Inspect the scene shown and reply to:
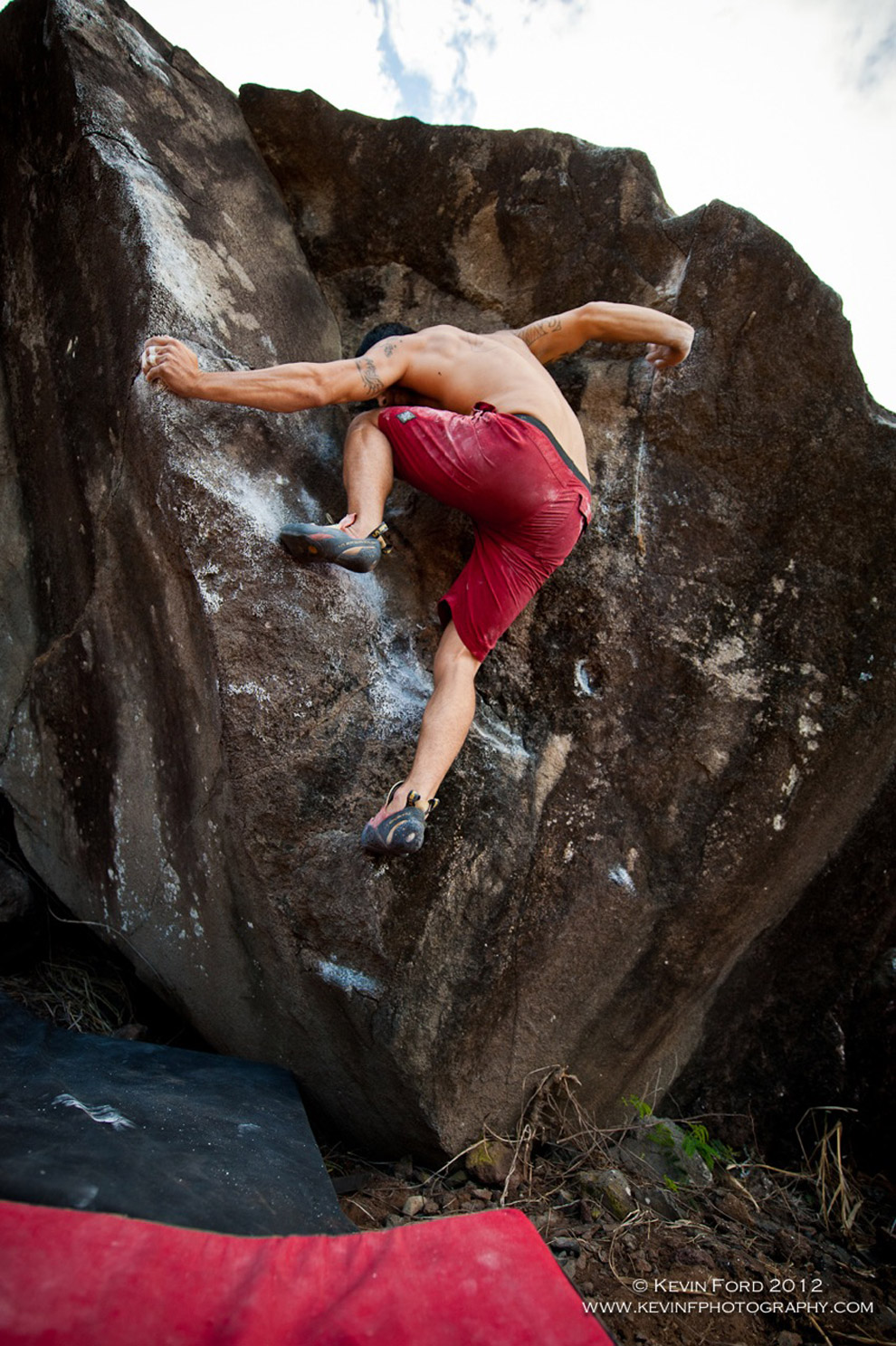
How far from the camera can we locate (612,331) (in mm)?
2293

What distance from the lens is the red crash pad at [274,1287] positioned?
1.04 metres

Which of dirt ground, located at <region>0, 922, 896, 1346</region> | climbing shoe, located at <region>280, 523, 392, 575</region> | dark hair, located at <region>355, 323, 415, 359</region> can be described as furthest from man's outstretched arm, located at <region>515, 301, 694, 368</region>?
dirt ground, located at <region>0, 922, 896, 1346</region>

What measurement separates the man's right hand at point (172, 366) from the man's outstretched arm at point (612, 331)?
0.94 meters

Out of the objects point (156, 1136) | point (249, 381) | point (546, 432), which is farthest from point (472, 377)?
point (156, 1136)

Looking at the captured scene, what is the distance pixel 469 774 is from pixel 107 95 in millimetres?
2115

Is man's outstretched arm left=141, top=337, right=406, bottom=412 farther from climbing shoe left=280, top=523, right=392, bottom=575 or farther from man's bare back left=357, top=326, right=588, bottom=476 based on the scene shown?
climbing shoe left=280, top=523, right=392, bottom=575

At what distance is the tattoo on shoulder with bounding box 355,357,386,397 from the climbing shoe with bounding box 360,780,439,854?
40.8 inches

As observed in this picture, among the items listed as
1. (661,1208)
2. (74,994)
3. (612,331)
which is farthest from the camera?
(74,994)

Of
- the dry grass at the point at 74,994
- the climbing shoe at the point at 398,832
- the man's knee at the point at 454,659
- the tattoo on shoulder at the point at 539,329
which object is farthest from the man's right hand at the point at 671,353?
the dry grass at the point at 74,994

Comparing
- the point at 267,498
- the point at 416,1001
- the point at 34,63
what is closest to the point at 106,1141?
the point at 416,1001

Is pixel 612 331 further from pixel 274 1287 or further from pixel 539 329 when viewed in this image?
pixel 274 1287

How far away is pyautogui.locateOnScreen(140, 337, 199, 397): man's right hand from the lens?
6.26 ft

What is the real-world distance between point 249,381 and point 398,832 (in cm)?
110

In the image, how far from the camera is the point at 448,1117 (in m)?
2.01
